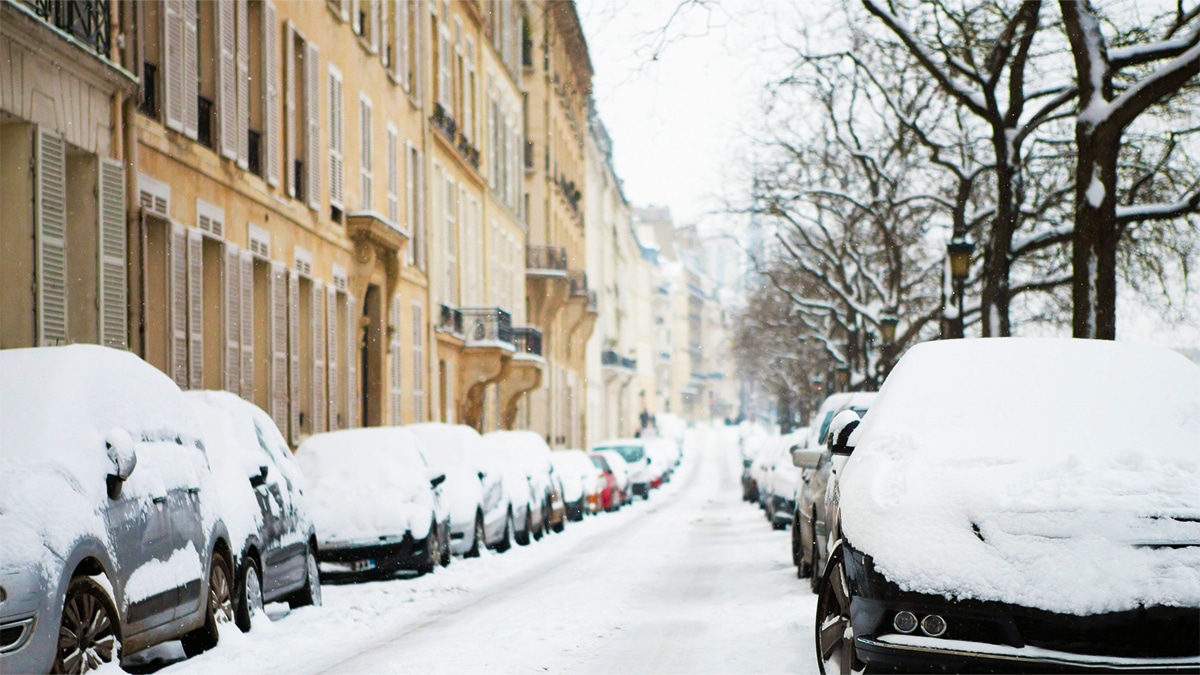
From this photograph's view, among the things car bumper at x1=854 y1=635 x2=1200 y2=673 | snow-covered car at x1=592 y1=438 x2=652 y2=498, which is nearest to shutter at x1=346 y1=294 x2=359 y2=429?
snow-covered car at x1=592 y1=438 x2=652 y2=498

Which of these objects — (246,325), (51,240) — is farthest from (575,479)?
(51,240)

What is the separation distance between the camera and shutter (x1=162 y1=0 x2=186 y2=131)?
20781 millimetres

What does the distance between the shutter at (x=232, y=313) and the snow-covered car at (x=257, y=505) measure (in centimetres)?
922

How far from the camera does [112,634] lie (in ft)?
28.5

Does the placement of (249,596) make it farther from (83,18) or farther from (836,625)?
(83,18)

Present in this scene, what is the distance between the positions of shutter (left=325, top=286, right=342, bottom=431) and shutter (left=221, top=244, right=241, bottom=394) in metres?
5.57

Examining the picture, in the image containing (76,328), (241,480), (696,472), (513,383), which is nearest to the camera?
(241,480)

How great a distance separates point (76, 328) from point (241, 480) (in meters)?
6.49

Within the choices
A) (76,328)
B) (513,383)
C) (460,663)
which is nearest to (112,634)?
(460,663)

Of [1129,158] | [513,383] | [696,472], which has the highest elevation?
[1129,158]

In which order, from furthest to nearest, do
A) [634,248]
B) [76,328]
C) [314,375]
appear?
[634,248], [314,375], [76,328]

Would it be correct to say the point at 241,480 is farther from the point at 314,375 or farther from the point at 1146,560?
the point at 314,375

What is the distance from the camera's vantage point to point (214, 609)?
11078mm

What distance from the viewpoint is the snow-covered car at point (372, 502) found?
1688 cm
